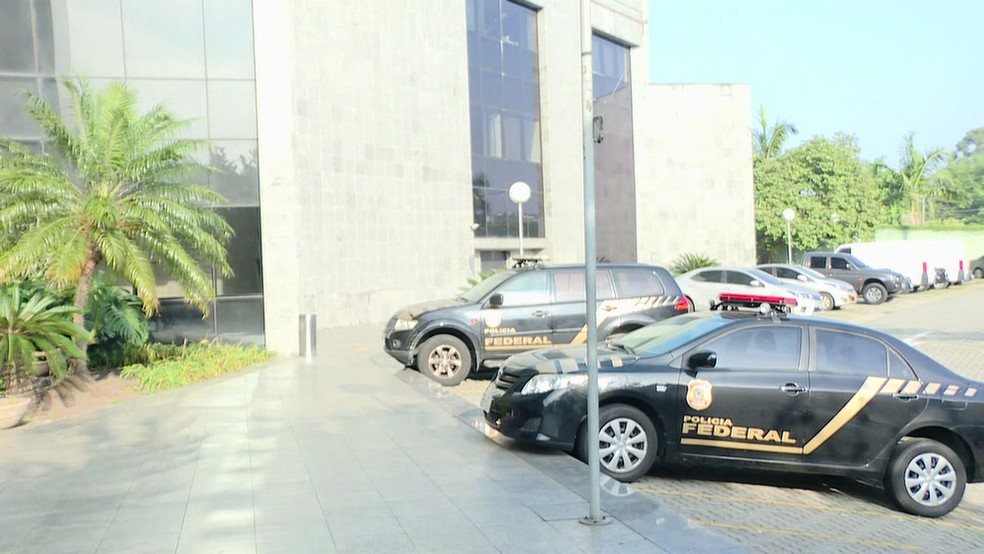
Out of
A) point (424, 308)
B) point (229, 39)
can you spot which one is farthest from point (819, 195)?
point (424, 308)

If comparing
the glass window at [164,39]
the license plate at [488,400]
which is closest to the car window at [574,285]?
the license plate at [488,400]

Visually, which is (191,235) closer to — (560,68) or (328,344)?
(328,344)

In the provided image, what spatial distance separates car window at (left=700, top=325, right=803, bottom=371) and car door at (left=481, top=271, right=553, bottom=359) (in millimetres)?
5939

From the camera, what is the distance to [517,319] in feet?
47.9

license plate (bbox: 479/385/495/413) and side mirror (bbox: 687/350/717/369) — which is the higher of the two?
side mirror (bbox: 687/350/717/369)

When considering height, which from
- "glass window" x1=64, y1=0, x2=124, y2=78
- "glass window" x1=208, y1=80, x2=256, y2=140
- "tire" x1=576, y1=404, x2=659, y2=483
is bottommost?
"tire" x1=576, y1=404, x2=659, y2=483

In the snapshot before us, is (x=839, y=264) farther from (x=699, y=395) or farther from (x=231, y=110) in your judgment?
(x=699, y=395)

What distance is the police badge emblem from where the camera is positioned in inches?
334

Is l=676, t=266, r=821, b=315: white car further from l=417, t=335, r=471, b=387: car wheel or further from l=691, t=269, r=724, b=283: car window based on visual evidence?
l=417, t=335, r=471, b=387: car wheel

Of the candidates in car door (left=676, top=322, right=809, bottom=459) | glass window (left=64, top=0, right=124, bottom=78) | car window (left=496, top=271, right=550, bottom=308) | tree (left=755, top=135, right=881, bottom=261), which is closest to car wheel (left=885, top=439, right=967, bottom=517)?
car door (left=676, top=322, right=809, bottom=459)

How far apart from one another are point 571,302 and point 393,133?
14334 mm

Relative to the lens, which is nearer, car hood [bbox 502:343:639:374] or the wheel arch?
the wheel arch

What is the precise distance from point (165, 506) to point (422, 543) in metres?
2.43

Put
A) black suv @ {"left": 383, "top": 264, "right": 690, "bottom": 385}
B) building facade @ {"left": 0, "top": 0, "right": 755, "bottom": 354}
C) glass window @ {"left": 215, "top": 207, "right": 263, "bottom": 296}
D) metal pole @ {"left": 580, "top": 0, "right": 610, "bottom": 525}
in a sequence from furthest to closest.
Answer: glass window @ {"left": 215, "top": 207, "right": 263, "bottom": 296} < building facade @ {"left": 0, "top": 0, "right": 755, "bottom": 354} < black suv @ {"left": 383, "top": 264, "right": 690, "bottom": 385} < metal pole @ {"left": 580, "top": 0, "right": 610, "bottom": 525}
